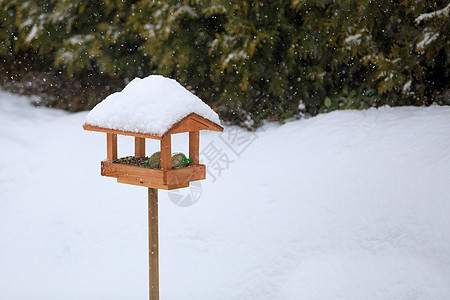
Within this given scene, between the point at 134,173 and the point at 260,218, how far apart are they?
1952mm

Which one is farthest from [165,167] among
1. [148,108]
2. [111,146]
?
[111,146]

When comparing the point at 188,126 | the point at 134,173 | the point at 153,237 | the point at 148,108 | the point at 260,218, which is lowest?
the point at 260,218

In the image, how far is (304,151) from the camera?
5980 mm

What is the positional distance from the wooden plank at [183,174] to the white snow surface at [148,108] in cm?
32

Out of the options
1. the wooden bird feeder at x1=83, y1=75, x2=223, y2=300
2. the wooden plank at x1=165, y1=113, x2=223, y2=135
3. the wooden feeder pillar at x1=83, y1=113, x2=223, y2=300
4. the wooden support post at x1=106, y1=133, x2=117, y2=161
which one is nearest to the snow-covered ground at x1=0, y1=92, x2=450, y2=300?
the wooden feeder pillar at x1=83, y1=113, x2=223, y2=300

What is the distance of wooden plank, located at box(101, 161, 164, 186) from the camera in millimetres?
3516

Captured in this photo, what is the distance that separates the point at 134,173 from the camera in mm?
3635

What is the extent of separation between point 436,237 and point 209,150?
8.84 feet

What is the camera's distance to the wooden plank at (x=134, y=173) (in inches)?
138

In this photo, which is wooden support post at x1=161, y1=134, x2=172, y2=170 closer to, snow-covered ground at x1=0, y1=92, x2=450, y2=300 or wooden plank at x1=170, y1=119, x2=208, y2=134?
wooden plank at x1=170, y1=119, x2=208, y2=134

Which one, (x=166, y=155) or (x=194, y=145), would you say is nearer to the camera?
(x=166, y=155)

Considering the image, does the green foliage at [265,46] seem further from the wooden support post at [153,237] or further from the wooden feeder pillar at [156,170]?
the wooden support post at [153,237]

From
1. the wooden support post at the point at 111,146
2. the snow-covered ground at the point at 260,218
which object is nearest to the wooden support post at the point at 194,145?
the wooden support post at the point at 111,146

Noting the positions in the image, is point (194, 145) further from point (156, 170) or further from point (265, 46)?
point (265, 46)
